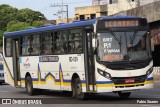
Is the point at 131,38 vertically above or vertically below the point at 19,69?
above

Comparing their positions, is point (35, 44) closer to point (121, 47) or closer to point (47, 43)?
point (47, 43)

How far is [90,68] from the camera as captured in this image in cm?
1767

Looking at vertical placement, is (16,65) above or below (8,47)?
below

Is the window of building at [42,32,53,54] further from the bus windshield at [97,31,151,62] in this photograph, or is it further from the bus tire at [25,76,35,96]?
the bus windshield at [97,31,151,62]

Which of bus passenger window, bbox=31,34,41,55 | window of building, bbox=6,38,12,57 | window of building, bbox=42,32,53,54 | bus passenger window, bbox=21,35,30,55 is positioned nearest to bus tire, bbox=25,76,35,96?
bus passenger window, bbox=21,35,30,55

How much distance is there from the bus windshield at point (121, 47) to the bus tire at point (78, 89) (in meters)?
1.87

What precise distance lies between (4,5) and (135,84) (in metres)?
98.7

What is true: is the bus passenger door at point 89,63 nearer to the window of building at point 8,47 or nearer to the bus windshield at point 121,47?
the bus windshield at point 121,47

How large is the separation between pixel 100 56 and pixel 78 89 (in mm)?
2123

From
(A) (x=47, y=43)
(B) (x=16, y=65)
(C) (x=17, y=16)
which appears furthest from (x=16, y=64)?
(C) (x=17, y=16)

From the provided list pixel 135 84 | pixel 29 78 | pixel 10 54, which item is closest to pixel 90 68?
pixel 135 84

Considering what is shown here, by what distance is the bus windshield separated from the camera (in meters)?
17.0

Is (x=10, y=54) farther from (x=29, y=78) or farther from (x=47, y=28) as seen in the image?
(x=47, y=28)

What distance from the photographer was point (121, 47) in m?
17.0
